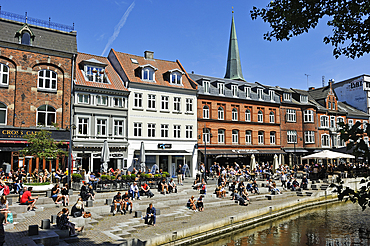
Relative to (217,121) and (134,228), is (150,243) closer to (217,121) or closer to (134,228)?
(134,228)

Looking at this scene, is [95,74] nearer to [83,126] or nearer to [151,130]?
[83,126]

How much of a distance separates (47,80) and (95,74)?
17.1 feet

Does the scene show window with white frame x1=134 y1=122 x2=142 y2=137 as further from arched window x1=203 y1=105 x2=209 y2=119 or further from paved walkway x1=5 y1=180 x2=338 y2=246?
paved walkway x1=5 y1=180 x2=338 y2=246

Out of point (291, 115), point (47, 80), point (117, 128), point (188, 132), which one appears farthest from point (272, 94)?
point (47, 80)

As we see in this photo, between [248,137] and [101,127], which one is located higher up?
[101,127]

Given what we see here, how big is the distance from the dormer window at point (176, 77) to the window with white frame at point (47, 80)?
1352cm

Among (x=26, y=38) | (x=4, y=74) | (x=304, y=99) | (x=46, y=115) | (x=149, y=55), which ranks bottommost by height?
(x=46, y=115)

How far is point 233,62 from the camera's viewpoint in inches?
2104

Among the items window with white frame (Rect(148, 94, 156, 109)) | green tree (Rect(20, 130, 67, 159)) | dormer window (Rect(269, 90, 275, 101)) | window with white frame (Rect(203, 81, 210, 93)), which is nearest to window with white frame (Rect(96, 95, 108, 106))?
window with white frame (Rect(148, 94, 156, 109))

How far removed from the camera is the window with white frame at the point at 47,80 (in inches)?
1145

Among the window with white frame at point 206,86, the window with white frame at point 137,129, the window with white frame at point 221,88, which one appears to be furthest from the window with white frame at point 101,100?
the window with white frame at point 221,88

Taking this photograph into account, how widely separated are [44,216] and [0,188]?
15.6ft

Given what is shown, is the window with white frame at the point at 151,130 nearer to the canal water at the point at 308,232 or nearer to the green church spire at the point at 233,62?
the canal water at the point at 308,232

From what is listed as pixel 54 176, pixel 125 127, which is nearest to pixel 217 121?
pixel 125 127
